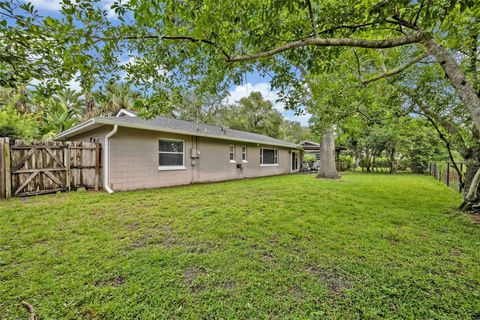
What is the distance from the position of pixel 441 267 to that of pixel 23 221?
274 inches

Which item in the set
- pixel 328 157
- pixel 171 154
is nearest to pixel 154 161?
pixel 171 154

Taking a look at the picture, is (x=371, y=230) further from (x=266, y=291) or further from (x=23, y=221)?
(x=23, y=221)

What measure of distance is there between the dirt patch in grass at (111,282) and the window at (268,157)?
12.8 metres

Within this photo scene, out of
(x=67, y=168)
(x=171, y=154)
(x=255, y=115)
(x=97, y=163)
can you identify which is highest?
(x=255, y=115)

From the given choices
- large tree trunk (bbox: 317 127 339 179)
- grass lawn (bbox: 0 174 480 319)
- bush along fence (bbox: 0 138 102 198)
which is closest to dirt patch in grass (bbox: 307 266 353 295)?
grass lawn (bbox: 0 174 480 319)

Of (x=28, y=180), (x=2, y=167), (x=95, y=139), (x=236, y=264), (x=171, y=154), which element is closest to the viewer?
(x=236, y=264)

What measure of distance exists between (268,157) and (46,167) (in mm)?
12270

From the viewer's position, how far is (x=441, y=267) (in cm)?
266

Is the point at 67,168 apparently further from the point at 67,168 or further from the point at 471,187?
the point at 471,187

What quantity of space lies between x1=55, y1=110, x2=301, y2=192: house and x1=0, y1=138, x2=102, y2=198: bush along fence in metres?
0.56

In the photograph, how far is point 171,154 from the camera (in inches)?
363

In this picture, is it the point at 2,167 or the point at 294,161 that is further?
the point at 294,161

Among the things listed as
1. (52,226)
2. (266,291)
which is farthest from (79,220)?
(266,291)

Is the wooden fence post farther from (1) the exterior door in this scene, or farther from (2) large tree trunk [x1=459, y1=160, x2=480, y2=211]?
(1) the exterior door
